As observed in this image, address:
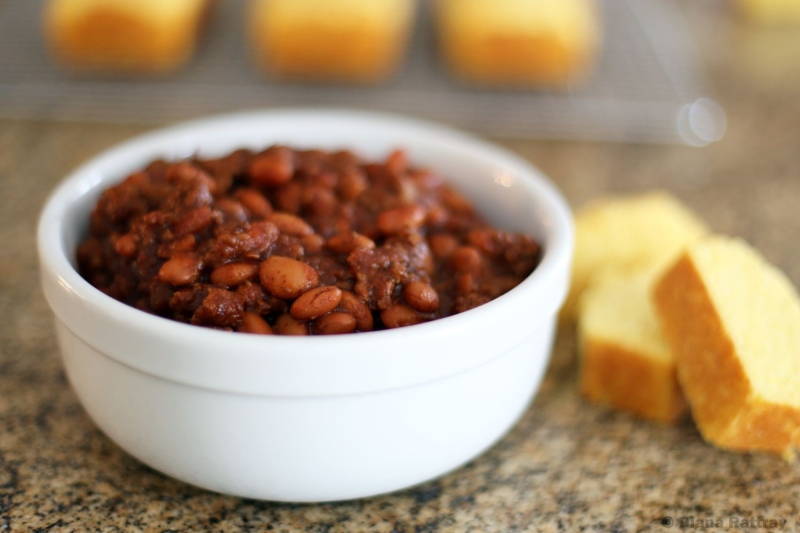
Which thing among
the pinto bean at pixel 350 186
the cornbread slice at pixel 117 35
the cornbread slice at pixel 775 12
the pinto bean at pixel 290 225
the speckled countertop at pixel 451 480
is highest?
the pinto bean at pixel 290 225

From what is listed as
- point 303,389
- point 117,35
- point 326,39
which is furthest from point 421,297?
point 117,35

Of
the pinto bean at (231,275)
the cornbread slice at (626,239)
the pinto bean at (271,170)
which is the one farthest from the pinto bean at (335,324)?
the cornbread slice at (626,239)

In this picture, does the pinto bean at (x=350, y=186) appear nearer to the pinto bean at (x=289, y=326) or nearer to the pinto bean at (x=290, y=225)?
the pinto bean at (x=290, y=225)

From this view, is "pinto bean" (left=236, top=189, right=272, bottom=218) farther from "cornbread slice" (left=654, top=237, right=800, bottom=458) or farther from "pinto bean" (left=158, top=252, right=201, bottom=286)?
"cornbread slice" (left=654, top=237, right=800, bottom=458)

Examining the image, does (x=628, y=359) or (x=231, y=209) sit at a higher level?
(x=231, y=209)

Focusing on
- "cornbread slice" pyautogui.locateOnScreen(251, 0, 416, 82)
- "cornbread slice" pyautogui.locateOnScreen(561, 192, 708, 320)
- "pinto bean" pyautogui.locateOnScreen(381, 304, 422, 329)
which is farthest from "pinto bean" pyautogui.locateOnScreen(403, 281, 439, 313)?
"cornbread slice" pyautogui.locateOnScreen(251, 0, 416, 82)

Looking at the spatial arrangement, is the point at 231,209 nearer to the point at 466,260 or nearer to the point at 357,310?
the point at 357,310

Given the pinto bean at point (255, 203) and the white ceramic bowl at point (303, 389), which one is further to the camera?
the pinto bean at point (255, 203)
